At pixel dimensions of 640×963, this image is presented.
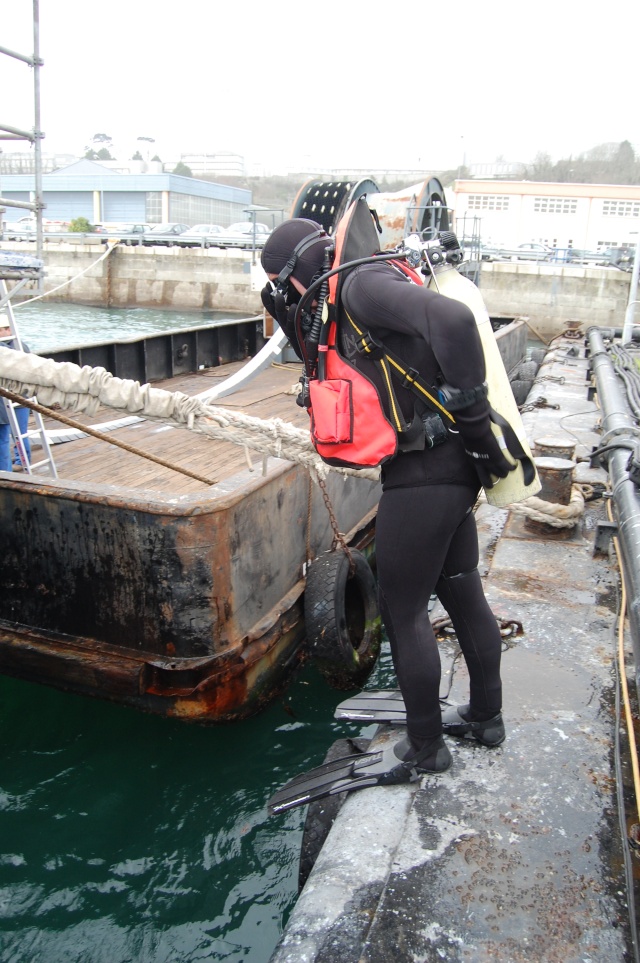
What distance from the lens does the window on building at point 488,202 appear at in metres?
60.1

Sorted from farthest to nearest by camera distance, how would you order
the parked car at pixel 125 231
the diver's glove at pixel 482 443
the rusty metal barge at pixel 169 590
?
the parked car at pixel 125 231
the rusty metal barge at pixel 169 590
the diver's glove at pixel 482 443

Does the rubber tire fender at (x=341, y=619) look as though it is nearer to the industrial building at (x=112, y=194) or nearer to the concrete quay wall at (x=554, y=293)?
the concrete quay wall at (x=554, y=293)

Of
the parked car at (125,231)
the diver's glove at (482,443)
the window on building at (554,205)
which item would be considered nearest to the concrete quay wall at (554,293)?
the parked car at (125,231)

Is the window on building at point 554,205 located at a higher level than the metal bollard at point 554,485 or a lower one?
higher

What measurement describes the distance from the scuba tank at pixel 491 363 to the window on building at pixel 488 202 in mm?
62252

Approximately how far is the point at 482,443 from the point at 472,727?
1242 mm

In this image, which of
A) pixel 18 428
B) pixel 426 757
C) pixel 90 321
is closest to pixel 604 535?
pixel 426 757

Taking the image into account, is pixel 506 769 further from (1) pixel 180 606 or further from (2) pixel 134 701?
(2) pixel 134 701

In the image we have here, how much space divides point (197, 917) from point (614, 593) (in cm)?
277

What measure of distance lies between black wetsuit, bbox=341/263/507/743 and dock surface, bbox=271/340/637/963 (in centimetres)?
30

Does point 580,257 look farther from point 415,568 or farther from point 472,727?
point 415,568

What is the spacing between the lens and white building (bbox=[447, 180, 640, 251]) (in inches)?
2319

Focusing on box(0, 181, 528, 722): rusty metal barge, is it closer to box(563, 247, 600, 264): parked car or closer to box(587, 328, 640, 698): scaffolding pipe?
box(587, 328, 640, 698): scaffolding pipe

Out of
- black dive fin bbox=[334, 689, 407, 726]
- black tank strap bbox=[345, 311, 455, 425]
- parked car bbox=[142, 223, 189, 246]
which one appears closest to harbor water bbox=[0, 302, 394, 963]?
black dive fin bbox=[334, 689, 407, 726]
